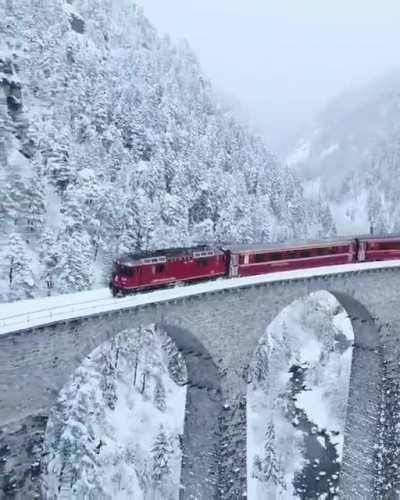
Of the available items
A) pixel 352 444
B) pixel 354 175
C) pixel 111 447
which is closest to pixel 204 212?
pixel 111 447

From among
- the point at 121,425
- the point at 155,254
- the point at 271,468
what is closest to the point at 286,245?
the point at 155,254

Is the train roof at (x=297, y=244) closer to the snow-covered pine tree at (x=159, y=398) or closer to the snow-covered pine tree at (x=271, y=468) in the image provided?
the snow-covered pine tree at (x=271, y=468)

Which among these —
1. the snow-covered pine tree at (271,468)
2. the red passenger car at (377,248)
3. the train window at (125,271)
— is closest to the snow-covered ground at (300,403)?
the snow-covered pine tree at (271,468)

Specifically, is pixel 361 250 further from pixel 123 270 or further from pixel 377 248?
pixel 123 270

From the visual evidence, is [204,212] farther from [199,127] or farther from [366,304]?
[366,304]

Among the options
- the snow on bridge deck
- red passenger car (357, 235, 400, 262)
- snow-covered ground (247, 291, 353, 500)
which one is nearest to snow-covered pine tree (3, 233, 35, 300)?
the snow on bridge deck
